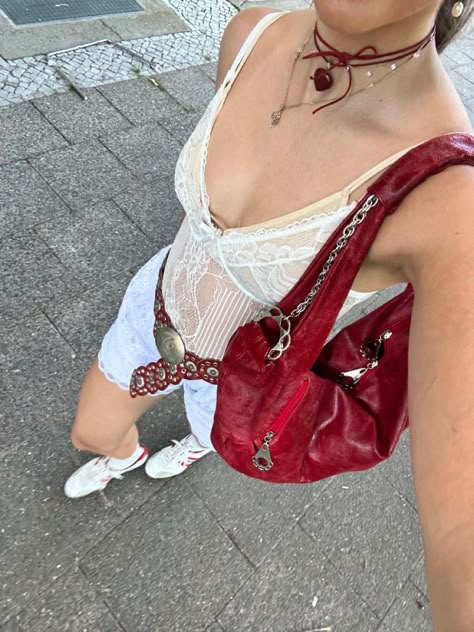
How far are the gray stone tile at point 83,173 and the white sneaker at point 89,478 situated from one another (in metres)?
1.36

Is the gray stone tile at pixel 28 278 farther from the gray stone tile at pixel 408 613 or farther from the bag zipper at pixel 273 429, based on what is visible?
the gray stone tile at pixel 408 613

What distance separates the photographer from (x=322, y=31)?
1.14m

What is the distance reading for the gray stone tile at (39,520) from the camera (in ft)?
6.02

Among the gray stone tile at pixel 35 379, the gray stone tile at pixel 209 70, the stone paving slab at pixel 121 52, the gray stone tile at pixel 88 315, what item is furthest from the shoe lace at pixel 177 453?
the gray stone tile at pixel 209 70

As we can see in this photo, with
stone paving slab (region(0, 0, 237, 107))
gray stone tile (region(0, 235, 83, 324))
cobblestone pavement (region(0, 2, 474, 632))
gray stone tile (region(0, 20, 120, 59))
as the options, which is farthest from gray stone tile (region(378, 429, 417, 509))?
gray stone tile (region(0, 20, 120, 59))

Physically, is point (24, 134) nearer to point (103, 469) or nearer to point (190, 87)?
point (190, 87)

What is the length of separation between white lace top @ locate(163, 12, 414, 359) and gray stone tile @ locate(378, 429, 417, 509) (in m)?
1.55

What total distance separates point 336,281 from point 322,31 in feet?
1.82

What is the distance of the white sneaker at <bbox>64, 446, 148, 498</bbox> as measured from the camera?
1.99 meters

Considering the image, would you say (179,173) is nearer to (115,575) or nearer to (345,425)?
(345,425)

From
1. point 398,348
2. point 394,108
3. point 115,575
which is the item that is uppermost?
point 394,108

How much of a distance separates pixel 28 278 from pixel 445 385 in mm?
2084

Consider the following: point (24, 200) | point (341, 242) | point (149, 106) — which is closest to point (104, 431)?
point (341, 242)

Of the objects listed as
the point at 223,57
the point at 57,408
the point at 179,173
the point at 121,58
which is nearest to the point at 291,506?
the point at 57,408
